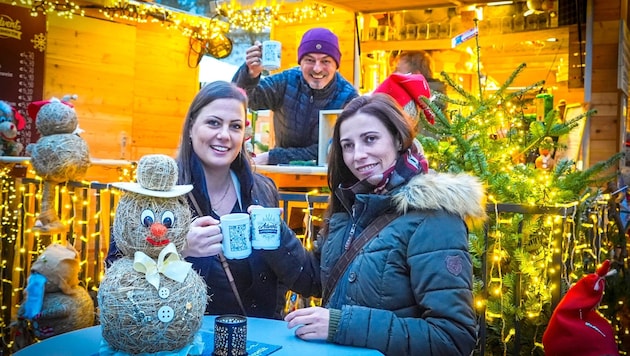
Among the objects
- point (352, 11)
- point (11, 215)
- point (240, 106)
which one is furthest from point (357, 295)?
point (352, 11)

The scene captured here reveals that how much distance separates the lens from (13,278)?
16.3ft

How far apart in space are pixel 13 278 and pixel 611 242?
15.5 ft

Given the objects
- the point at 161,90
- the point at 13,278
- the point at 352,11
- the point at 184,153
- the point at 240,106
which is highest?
the point at 352,11

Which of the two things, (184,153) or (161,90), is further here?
(161,90)

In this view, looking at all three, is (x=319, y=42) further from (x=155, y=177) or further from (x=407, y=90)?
(x=155, y=177)

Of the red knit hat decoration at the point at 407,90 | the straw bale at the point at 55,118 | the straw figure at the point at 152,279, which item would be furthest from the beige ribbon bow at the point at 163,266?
the straw bale at the point at 55,118

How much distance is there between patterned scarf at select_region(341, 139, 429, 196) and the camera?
200 cm

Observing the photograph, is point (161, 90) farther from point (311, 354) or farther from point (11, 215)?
point (311, 354)

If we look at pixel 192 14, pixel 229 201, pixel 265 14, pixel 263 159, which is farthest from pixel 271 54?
pixel 192 14

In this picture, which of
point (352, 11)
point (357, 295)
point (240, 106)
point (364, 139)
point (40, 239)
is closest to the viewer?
point (357, 295)

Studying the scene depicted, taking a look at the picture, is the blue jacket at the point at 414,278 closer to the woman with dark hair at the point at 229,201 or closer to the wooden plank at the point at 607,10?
the woman with dark hair at the point at 229,201

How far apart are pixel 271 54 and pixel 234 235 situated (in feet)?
6.10

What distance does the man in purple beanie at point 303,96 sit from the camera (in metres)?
4.18

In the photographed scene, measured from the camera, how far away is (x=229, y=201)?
246 cm
